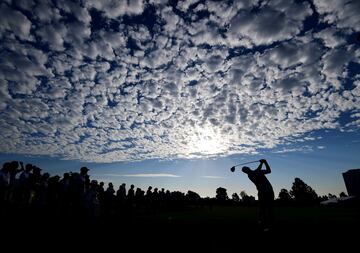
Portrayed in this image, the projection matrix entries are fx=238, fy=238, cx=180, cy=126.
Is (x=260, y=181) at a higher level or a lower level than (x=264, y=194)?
higher

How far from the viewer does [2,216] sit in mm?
9641

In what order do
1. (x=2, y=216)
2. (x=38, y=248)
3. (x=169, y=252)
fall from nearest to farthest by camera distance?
(x=169, y=252), (x=38, y=248), (x=2, y=216)

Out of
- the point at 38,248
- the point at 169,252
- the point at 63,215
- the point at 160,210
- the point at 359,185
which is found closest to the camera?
the point at 169,252

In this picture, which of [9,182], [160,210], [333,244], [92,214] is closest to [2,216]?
[9,182]

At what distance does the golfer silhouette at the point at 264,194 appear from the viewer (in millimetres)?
8874

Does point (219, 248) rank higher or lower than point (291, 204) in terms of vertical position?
lower

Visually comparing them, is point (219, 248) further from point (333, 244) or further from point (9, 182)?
point (9, 182)

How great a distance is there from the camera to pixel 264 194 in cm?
906

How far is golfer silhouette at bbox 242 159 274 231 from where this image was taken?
29.1 feet

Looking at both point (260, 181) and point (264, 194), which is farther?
point (260, 181)

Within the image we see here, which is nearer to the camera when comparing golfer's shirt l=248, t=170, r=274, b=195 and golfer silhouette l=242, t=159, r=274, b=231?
golfer silhouette l=242, t=159, r=274, b=231

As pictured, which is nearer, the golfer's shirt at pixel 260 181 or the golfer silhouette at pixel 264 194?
the golfer silhouette at pixel 264 194

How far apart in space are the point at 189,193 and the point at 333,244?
38.9m

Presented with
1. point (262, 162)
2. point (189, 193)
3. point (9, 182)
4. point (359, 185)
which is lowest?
point (9, 182)
